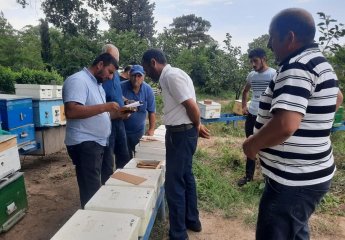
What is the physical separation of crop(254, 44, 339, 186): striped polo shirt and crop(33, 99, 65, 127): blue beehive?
186 inches

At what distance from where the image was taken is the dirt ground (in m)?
3.32

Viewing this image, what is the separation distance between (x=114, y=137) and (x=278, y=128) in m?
2.66

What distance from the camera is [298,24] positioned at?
1.60 metres

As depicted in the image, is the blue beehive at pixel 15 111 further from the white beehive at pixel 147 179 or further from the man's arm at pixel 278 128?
the man's arm at pixel 278 128

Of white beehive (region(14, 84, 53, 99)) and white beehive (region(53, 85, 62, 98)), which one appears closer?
white beehive (region(14, 84, 53, 99))

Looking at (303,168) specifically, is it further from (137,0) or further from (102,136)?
(137,0)

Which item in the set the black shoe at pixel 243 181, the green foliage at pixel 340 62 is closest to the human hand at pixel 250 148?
the black shoe at pixel 243 181

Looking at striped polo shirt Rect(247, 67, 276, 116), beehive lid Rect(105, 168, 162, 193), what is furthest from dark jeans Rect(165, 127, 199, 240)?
striped polo shirt Rect(247, 67, 276, 116)

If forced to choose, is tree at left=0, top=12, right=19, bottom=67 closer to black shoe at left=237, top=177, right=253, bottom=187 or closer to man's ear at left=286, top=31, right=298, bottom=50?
black shoe at left=237, top=177, right=253, bottom=187

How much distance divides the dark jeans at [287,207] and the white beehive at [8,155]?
2.91m

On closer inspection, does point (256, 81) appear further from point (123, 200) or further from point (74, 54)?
point (74, 54)

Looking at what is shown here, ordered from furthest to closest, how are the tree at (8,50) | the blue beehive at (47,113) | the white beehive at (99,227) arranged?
the tree at (8,50) < the blue beehive at (47,113) < the white beehive at (99,227)

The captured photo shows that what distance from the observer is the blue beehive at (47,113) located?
5.39 metres

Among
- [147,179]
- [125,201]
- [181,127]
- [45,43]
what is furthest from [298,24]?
[45,43]
